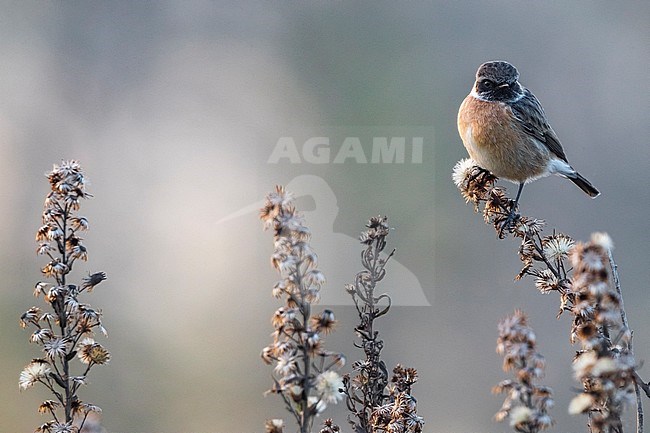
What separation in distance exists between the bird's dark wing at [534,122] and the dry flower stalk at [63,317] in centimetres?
309

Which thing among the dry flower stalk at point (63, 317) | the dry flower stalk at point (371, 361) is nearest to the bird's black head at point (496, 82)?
the dry flower stalk at point (371, 361)

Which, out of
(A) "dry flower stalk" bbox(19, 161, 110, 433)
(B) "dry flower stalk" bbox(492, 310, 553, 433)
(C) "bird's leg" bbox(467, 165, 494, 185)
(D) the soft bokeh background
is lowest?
(B) "dry flower stalk" bbox(492, 310, 553, 433)

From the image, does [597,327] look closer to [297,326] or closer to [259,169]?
[297,326]

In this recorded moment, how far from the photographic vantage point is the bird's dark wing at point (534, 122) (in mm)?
4625

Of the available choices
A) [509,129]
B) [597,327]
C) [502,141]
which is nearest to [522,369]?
[597,327]

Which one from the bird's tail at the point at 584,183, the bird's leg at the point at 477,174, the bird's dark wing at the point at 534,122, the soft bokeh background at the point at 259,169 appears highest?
the soft bokeh background at the point at 259,169

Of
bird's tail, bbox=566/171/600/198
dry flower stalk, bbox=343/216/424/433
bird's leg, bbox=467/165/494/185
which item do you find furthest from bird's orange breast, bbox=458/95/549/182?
dry flower stalk, bbox=343/216/424/433

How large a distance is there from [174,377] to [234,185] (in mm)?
2662

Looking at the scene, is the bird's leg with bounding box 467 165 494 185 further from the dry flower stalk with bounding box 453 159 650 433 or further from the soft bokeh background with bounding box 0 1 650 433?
the soft bokeh background with bounding box 0 1 650 433

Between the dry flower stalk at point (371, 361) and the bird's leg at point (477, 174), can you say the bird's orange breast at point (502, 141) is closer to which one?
the bird's leg at point (477, 174)

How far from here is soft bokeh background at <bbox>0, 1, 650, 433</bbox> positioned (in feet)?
23.4

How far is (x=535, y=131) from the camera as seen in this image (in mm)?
4637

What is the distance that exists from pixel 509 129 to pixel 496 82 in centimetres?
25

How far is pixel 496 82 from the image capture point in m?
4.58
